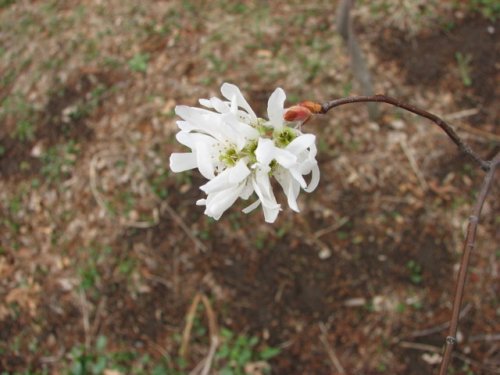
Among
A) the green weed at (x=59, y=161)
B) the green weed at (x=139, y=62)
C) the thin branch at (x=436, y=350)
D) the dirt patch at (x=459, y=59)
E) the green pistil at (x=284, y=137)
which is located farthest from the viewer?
the green weed at (x=139, y=62)

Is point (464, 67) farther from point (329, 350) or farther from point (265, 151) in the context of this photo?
point (265, 151)

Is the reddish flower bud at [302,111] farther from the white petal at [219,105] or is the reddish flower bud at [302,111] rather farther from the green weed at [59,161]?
the green weed at [59,161]

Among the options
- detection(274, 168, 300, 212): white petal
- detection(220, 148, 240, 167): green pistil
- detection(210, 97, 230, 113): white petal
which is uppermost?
detection(210, 97, 230, 113): white petal

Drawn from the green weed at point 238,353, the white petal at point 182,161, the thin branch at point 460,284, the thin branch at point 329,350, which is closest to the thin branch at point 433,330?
the thin branch at point 329,350

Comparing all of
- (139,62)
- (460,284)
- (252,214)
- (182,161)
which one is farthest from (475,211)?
(139,62)

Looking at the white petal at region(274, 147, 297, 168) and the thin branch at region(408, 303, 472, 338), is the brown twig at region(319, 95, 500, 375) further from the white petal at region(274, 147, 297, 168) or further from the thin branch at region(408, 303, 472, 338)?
the thin branch at region(408, 303, 472, 338)

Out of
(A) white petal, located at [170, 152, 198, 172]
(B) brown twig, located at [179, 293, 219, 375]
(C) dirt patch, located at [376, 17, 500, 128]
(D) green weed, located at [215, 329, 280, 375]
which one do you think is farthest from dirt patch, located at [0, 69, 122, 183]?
(A) white petal, located at [170, 152, 198, 172]
